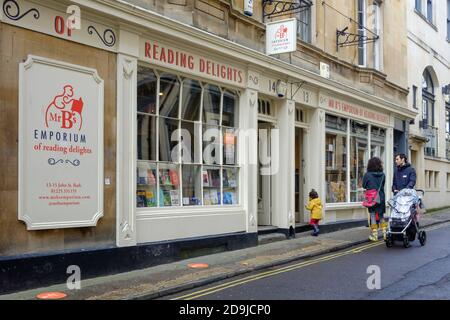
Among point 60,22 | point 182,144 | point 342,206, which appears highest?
point 60,22

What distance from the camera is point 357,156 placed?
17375mm

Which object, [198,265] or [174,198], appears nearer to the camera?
[198,265]

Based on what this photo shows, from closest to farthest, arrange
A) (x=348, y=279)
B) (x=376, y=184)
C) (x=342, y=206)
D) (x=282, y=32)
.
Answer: (x=348, y=279) < (x=282, y=32) < (x=376, y=184) < (x=342, y=206)

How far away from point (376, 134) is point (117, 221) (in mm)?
12180

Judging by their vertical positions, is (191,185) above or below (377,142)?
below

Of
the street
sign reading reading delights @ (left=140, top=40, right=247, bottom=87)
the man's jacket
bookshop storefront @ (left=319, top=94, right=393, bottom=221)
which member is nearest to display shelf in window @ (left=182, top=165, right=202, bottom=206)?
sign reading reading delights @ (left=140, top=40, right=247, bottom=87)

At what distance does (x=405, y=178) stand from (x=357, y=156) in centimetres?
544

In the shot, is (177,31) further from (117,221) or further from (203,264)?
(203,264)

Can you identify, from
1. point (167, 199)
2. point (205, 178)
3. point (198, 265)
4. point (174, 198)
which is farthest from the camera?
point (205, 178)

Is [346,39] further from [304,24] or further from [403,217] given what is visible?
[403,217]

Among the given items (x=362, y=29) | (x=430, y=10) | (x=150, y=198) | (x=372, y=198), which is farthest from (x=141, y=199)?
(x=430, y=10)

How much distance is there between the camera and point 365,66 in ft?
58.9
